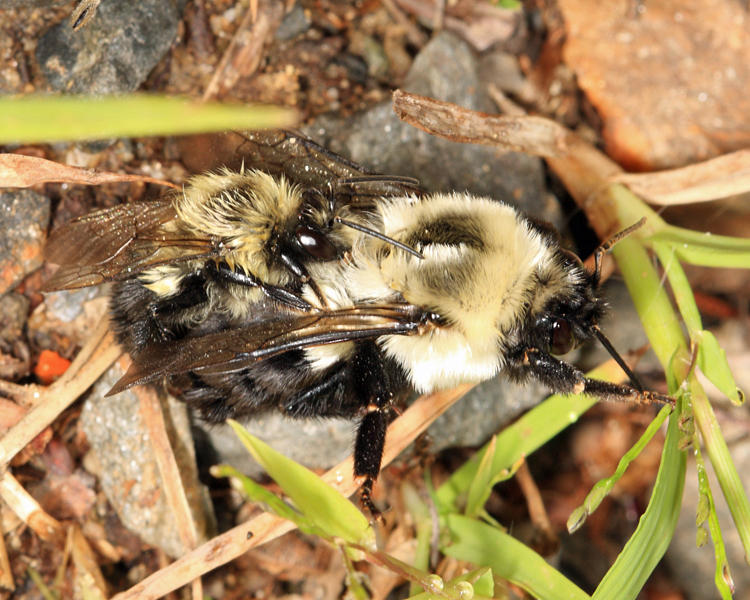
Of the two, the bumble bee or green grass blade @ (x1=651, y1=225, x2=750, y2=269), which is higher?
the bumble bee

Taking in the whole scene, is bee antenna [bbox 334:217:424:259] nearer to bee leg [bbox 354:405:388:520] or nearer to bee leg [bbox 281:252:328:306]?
bee leg [bbox 281:252:328:306]

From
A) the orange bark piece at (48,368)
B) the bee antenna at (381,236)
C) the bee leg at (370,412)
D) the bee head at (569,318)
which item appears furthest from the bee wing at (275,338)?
the orange bark piece at (48,368)

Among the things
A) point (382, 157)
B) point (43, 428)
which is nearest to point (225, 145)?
point (382, 157)

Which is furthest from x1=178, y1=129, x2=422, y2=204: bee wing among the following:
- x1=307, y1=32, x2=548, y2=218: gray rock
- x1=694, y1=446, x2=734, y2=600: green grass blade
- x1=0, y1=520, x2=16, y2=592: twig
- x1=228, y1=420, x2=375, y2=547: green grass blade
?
x1=0, y1=520, x2=16, y2=592: twig

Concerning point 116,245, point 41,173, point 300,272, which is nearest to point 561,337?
point 300,272

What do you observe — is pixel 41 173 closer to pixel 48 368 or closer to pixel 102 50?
pixel 102 50
